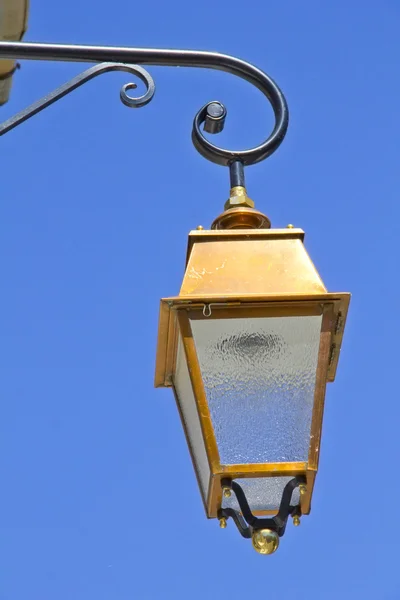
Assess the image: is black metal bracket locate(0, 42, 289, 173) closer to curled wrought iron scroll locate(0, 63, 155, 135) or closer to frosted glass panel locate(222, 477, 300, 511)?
curled wrought iron scroll locate(0, 63, 155, 135)

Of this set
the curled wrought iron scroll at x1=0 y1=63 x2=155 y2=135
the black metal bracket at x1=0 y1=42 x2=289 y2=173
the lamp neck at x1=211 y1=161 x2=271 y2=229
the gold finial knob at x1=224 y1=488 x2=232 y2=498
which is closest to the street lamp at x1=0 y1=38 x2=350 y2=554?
the gold finial knob at x1=224 y1=488 x2=232 y2=498

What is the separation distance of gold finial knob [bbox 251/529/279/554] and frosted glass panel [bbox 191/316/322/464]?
7.2 inches

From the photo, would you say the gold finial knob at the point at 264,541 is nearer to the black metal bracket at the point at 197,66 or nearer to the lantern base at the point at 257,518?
the lantern base at the point at 257,518

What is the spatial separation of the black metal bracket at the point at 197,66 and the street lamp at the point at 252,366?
0.51 meters

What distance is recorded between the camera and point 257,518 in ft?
9.37

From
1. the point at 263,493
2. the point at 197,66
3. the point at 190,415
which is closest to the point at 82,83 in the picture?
the point at 197,66

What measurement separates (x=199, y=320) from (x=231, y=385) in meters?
0.22

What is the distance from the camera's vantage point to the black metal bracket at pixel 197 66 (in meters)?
3.74

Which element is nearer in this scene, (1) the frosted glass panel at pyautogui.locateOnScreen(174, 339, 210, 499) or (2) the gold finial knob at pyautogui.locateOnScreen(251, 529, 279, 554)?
(2) the gold finial knob at pyautogui.locateOnScreen(251, 529, 279, 554)

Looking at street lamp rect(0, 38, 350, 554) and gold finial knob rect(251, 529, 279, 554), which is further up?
street lamp rect(0, 38, 350, 554)

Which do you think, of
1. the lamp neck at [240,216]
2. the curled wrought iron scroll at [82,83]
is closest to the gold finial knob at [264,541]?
the lamp neck at [240,216]

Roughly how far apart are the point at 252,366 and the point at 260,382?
0.16ft

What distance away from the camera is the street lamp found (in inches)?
112

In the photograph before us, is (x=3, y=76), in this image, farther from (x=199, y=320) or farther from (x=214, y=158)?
(x=199, y=320)
